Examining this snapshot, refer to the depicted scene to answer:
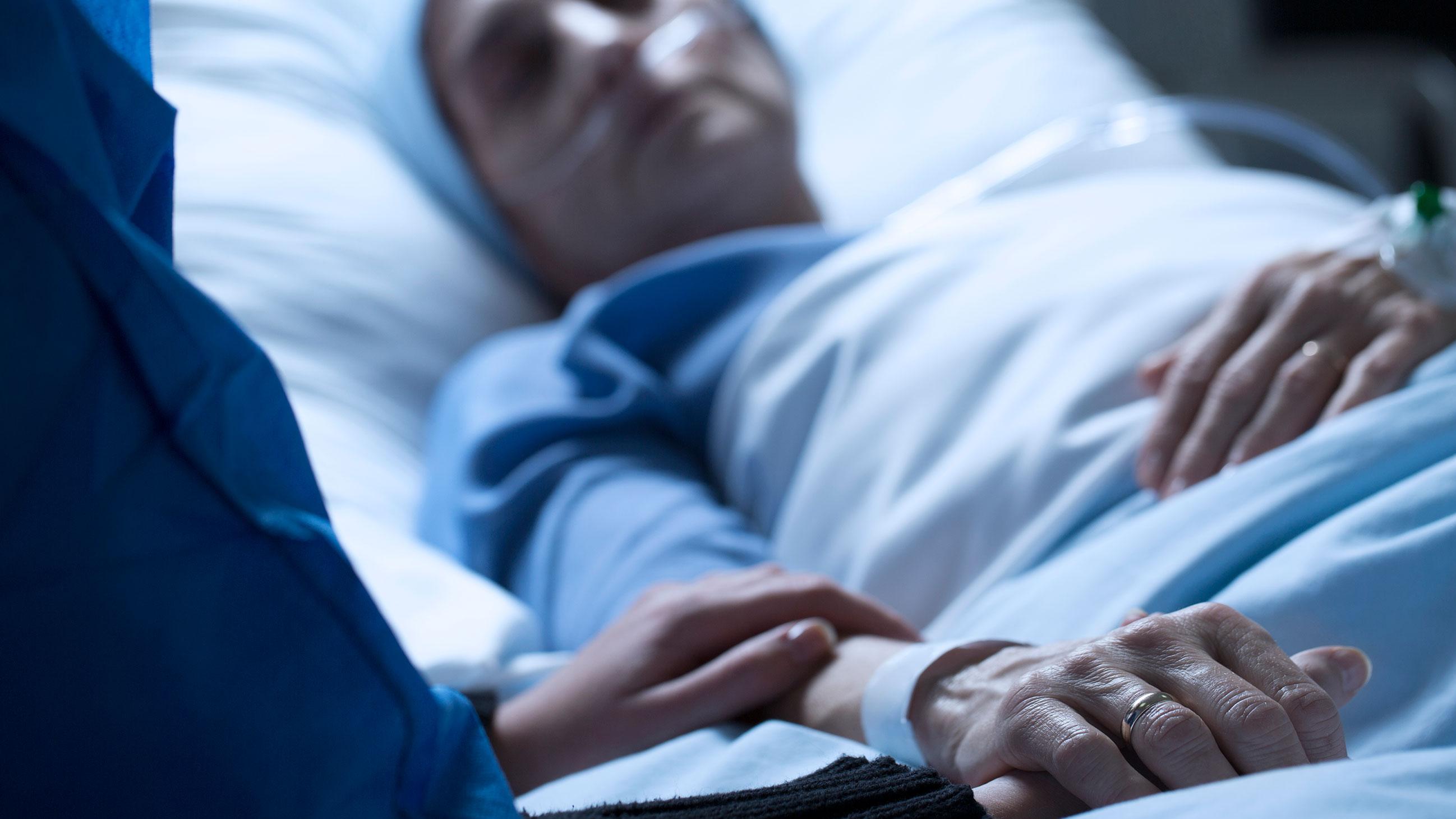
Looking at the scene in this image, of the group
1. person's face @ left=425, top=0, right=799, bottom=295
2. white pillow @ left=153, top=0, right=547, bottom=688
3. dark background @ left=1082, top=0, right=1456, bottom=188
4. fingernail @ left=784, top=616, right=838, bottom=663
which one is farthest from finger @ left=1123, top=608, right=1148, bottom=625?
dark background @ left=1082, top=0, right=1456, bottom=188

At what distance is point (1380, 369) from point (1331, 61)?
5.02 feet

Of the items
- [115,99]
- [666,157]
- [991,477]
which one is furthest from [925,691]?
[666,157]

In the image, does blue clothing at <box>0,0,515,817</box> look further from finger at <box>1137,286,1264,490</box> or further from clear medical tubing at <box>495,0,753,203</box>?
clear medical tubing at <box>495,0,753,203</box>

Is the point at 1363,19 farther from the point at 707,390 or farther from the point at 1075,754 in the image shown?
the point at 1075,754

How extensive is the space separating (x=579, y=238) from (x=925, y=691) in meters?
0.95

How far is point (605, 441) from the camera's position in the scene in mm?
1050

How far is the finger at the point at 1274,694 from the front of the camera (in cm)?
40

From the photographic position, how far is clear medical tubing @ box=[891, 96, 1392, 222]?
Result: 1.38 m

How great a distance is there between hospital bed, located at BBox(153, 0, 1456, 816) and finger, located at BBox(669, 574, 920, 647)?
0.14m

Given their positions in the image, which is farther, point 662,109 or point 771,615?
point 662,109

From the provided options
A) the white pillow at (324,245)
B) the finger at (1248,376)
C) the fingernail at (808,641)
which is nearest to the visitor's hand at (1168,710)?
the fingernail at (808,641)

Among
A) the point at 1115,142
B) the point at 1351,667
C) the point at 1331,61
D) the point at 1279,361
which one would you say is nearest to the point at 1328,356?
the point at 1279,361

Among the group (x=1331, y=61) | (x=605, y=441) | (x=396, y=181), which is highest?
(x=1331, y=61)

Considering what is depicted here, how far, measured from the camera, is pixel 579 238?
4.51ft
